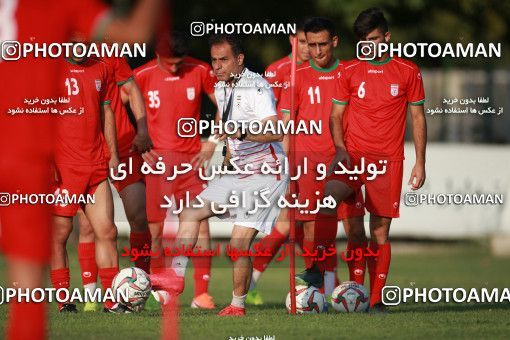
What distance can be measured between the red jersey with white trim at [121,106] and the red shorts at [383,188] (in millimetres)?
2041

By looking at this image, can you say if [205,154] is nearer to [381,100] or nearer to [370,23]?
[381,100]

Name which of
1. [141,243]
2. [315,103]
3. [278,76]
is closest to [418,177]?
[315,103]

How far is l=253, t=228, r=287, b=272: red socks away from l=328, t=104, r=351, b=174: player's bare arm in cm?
102

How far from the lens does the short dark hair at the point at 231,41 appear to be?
11.5 metres

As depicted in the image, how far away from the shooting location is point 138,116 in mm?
12078

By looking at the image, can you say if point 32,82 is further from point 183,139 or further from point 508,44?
point 508,44

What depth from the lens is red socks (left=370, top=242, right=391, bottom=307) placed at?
477 inches

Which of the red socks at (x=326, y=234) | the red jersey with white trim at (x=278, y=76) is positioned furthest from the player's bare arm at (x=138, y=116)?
the red socks at (x=326, y=234)

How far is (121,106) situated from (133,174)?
701 mm

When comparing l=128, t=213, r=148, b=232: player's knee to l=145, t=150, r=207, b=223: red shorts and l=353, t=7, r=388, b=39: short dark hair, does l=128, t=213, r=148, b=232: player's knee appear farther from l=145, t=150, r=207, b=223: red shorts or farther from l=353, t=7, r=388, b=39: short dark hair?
l=353, t=7, r=388, b=39: short dark hair

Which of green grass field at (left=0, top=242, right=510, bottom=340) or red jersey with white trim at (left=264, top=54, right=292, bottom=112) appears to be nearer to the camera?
green grass field at (left=0, top=242, right=510, bottom=340)

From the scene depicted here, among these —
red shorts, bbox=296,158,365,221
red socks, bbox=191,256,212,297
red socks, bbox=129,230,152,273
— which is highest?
red shorts, bbox=296,158,365,221

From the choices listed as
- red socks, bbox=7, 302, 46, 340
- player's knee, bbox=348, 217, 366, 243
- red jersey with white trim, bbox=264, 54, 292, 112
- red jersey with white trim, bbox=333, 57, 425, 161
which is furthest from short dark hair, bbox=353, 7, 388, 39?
red socks, bbox=7, 302, 46, 340

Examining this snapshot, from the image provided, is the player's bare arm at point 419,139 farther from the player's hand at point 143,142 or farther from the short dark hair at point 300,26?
the player's hand at point 143,142
